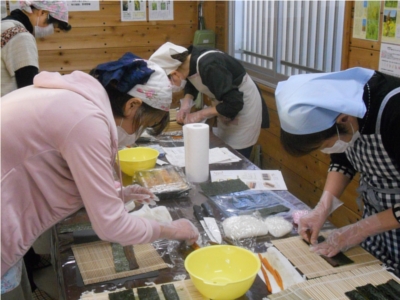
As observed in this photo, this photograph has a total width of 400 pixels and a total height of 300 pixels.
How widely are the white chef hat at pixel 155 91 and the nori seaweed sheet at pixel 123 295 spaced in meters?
0.56

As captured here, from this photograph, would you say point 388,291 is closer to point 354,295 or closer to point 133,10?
point 354,295

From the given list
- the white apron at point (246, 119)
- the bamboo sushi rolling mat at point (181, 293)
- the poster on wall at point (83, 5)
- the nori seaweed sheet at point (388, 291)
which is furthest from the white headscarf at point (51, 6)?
the nori seaweed sheet at point (388, 291)

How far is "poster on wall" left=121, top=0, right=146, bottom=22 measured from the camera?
4.27 m

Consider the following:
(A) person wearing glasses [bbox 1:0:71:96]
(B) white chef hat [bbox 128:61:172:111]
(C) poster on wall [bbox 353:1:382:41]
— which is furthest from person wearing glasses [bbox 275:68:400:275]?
(A) person wearing glasses [bbox 1:0:71:96]

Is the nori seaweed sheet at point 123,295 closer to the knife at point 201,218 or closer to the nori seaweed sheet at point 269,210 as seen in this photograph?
the knife at point 201,218

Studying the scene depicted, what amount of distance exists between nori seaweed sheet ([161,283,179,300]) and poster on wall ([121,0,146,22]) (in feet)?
11.7

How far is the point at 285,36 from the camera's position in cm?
336

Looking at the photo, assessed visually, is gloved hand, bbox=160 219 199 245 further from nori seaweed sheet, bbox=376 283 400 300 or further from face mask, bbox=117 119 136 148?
nori seaweed sheet, bbox=376 283 400 300

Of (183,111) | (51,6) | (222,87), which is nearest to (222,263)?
(222,87)

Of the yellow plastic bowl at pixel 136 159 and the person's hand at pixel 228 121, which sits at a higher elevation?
the person's hand at pixel 228 121

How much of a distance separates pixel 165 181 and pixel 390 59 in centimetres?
127

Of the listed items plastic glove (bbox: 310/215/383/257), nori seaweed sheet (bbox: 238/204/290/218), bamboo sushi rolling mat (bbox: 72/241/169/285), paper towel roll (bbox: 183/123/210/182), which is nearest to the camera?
bamboo sushi rolling mat (bbox: 72/241/169/285)

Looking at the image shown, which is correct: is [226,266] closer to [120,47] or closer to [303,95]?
[303,95]

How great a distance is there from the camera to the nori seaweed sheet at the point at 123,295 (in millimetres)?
1156
